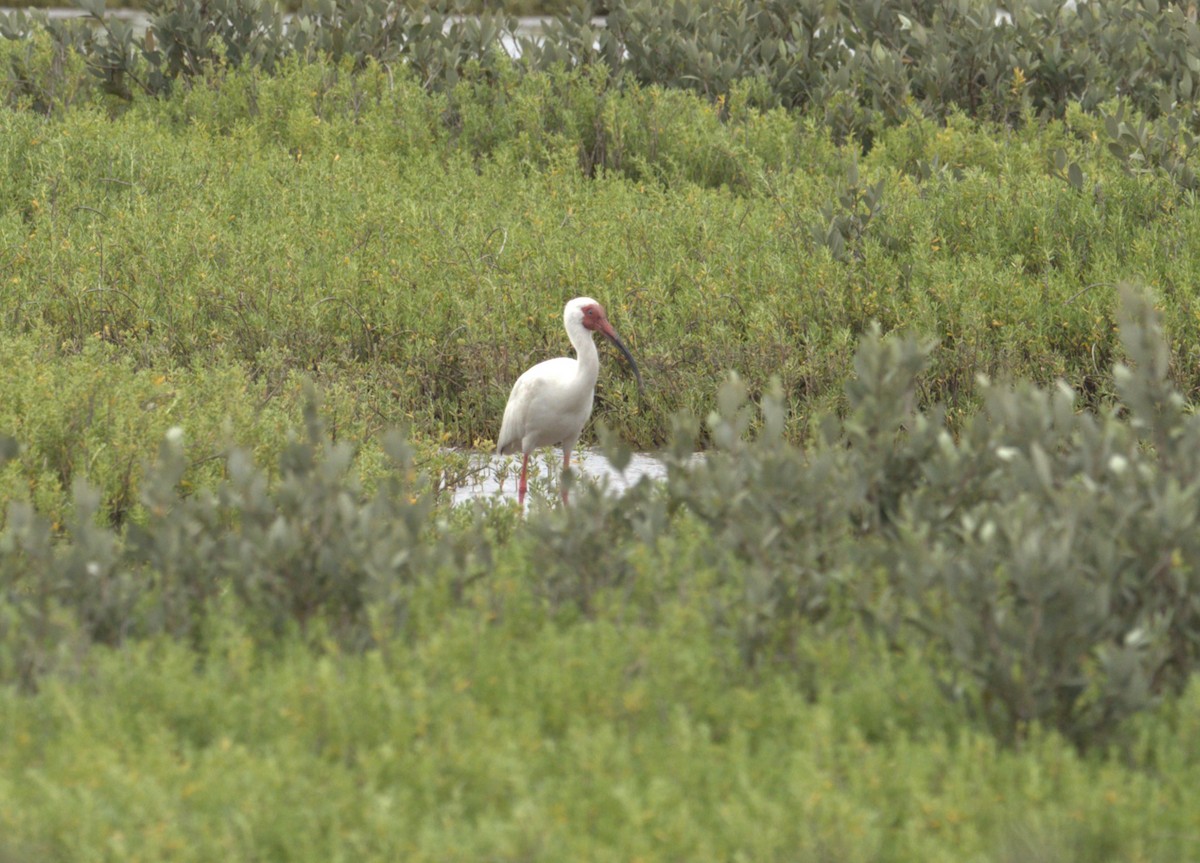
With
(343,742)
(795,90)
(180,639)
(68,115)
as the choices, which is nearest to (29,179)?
(68,115)

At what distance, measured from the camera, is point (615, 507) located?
14.9 feet

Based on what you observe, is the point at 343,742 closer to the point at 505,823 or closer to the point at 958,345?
the point at 505,823

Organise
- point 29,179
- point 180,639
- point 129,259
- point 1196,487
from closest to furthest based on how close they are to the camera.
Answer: point 1196,487 < point 180,639 < point 129,259 < point 29,179

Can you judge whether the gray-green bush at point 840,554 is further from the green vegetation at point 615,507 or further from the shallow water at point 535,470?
the shallow water at point 535,470

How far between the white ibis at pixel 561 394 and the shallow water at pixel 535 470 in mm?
94

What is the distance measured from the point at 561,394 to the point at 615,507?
2718mm

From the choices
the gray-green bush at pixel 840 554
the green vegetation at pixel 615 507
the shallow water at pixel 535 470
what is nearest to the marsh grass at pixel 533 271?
the green vegetation at pixel 615 507

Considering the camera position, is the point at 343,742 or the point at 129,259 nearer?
the point at 343,742

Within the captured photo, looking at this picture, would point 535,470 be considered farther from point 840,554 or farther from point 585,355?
point 840,554

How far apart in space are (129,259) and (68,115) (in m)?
3.31

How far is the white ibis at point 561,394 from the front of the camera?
23.7 feet

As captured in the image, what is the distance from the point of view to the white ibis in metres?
7.23

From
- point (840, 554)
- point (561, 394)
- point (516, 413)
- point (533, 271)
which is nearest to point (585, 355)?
point (561, 394)

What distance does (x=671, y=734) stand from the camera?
365 centimetres
